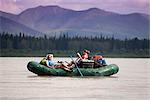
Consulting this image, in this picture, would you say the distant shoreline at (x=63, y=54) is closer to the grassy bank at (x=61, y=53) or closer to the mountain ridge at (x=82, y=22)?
the grassy bank at (x=61, y=53)

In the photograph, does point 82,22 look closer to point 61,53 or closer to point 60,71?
point 61,53

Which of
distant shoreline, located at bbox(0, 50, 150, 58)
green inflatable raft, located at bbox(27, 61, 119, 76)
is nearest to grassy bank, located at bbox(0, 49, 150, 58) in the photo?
distant shoreline, located at bbox(0, 50, 150, 58)

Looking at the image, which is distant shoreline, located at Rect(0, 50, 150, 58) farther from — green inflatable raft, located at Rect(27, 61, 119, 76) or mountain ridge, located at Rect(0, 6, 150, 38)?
green inflatable raft, located at Rect(27, 61, 119, 76)

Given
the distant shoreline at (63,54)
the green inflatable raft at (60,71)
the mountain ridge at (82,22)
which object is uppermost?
the mountain ridge at (82,22)

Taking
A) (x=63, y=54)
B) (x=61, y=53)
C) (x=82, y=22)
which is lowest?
(x=63, y=54)

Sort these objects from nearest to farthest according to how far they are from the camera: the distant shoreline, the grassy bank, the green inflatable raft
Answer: the green inflatable raft
the distant shoreline
the grassy bank

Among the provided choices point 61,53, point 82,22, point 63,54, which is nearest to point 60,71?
point 63,54

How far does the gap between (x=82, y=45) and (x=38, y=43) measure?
749 centimetres

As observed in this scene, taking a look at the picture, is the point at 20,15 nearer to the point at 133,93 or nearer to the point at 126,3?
the point at 126,3

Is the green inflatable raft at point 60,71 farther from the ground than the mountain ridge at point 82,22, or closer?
closer

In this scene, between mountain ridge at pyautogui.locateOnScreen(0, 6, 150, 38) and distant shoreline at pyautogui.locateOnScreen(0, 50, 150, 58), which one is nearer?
distant shoreline at pyautogui.locateOnScreen(0, 50, 150, 58)

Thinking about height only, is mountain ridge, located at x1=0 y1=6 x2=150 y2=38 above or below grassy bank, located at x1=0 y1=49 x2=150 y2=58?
above

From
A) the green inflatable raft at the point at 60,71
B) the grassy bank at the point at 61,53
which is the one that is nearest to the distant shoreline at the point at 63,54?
the grassy bank at the point at 61,53

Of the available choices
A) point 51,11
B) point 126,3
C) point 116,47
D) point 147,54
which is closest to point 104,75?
point 147,54
